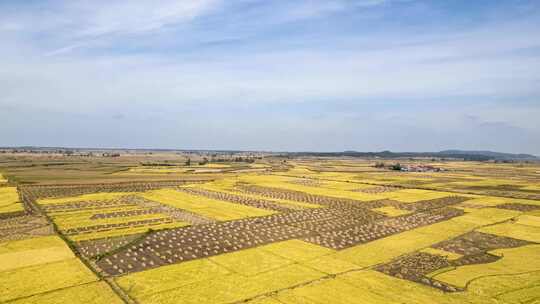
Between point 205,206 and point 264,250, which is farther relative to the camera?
point 205,206

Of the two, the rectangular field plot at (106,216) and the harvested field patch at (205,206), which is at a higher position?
the harvested field patch at (205,206)

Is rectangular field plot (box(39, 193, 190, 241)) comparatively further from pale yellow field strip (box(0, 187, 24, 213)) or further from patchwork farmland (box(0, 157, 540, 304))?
pale yellow field strip (box(0, 187, 24, 213))

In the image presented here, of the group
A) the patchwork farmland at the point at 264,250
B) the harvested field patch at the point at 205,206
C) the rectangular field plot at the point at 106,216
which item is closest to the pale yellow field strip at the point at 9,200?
the patchwork farmland at the point at 264,250

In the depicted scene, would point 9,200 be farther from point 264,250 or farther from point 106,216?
point 264,250

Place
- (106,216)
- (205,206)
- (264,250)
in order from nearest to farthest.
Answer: (264,250) < (106,216) < (205,206)

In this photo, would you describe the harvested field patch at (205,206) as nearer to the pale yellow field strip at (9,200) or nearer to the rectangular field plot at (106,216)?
the rectangular field plot at (106,216)

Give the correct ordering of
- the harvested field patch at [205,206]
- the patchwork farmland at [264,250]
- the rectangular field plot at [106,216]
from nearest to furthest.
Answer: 1. the patchwork farmland at [264,250]
2. the rectangular field plot at [106,216]
3. the harvested field patch at [205,206]

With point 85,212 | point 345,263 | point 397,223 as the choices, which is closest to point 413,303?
point 345,263

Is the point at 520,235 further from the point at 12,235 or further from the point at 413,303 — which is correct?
the point at 12,235

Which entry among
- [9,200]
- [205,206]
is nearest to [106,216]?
[205,206]

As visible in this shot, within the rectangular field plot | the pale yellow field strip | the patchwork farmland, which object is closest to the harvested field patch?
the patchwork farmland
